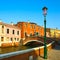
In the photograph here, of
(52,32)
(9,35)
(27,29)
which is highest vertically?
(27,29)

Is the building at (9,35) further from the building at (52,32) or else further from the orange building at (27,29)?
the building at (52,32)

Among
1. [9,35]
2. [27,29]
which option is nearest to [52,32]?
[27,29]

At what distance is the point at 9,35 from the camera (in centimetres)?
4609

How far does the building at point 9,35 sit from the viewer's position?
4269 centimetres

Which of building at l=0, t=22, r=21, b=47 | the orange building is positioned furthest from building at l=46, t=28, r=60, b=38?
building at l=0, t=22, r=21, b=47

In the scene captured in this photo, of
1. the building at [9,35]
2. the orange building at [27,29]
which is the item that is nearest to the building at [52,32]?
the orange building at [27,29]

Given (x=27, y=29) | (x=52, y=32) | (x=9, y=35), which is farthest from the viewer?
(x=52, y=32)

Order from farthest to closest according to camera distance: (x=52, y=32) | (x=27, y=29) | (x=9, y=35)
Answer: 1. (x=52, y=32)
2. (x=27, y=29)
3. (x=9, y=35)

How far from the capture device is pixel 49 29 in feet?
247

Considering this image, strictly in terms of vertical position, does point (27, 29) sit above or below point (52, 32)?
above

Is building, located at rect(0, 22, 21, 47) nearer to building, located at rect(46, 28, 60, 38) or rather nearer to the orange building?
the orange building

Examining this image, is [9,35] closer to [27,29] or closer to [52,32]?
[27,29]

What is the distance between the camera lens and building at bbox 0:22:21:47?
1681 inches

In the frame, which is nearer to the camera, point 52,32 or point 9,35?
point 9,35
